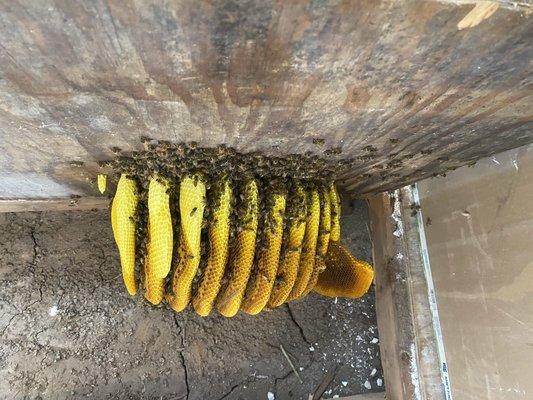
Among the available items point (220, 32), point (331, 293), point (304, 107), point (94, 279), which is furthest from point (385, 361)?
point (220, 32)

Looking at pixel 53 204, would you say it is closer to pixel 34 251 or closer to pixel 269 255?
pixel 34 251

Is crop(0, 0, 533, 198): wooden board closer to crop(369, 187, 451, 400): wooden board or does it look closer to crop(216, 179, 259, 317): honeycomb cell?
crop(216, 179, 259, 317): honeycomb cell

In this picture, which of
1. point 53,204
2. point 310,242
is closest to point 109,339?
point 53,204

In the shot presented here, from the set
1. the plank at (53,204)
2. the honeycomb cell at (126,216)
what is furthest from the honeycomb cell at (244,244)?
the plank at (53,204)

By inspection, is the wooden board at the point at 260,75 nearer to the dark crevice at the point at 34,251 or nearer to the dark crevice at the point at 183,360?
the dark crevice at the point at 34,251

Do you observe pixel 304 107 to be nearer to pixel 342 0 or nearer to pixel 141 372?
pixel 342 0

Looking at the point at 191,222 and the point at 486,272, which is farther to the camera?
the point at 486,272
